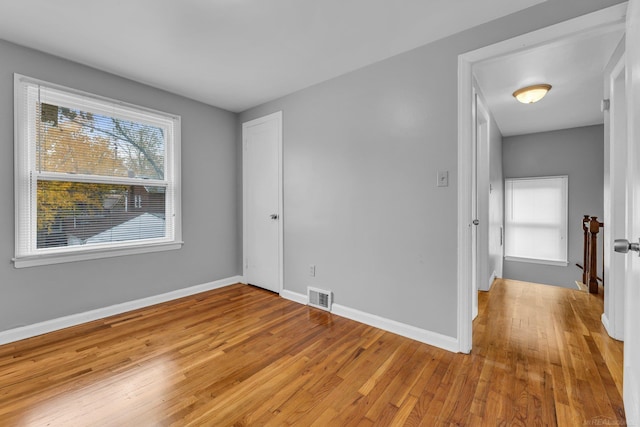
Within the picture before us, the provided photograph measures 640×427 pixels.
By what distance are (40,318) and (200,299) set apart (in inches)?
52.6

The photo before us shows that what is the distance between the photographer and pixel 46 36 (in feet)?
7.08

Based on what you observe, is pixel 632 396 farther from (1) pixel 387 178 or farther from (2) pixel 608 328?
(1) pixel 387 178

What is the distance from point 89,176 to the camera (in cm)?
262

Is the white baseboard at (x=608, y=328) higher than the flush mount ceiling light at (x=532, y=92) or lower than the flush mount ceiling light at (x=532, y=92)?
lower

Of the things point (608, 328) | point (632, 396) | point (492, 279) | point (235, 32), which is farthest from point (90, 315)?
point (492, 279)

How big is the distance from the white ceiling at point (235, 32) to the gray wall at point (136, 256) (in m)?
0.19

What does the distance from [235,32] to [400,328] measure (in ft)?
9.01

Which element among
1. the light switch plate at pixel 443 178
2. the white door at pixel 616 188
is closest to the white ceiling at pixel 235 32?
the light switch plate at pixel 443 178

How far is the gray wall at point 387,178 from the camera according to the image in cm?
214

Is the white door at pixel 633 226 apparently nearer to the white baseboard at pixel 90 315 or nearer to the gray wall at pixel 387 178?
the gray wall at pixel 387 178

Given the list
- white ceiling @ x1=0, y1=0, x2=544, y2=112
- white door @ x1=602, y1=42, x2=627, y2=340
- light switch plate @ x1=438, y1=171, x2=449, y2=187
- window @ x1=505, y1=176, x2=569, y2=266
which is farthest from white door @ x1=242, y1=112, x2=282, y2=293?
window @ x1=505, y1=176, x2=569, y2=266

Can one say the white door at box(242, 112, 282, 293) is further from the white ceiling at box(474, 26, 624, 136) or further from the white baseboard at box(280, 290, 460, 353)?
the white ceiling at box(474, 26, 624, 136)

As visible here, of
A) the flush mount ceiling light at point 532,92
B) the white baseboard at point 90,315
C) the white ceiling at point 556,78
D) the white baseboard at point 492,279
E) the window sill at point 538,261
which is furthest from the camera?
the window sill at point 538,261

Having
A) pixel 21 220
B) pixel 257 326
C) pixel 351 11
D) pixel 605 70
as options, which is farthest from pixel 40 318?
pixel 605 70
